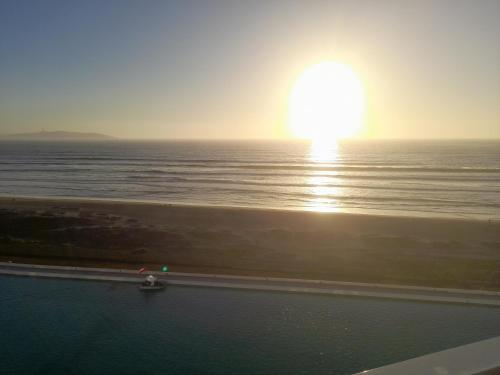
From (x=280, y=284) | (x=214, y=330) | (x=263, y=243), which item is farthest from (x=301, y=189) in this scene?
(x=214, y=330)

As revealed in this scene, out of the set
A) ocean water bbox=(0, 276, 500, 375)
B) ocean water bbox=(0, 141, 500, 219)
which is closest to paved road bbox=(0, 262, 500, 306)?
ocean water bbox=(0, 276, 500, 375)

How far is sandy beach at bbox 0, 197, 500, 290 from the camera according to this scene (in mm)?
13477

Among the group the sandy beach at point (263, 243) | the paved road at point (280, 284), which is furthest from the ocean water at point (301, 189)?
the paved road at point (280, 284)

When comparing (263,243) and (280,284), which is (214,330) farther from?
(263,243)

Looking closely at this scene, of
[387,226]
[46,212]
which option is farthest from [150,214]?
[387,226]

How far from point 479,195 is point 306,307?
26.3m

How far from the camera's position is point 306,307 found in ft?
33.2

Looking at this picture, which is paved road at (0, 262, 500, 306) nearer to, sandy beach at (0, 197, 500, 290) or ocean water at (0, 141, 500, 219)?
sandy beach at (0, 197, 500, 290)

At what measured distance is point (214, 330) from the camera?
920cm

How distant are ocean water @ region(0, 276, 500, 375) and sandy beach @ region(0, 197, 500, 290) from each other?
2623mm

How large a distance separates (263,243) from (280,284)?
A: 5.17 meters

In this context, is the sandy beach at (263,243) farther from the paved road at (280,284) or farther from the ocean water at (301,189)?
the ocean water at (301,189)

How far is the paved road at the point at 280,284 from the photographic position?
34.3 feet

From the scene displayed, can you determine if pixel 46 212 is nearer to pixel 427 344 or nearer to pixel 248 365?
pixel 248 365
